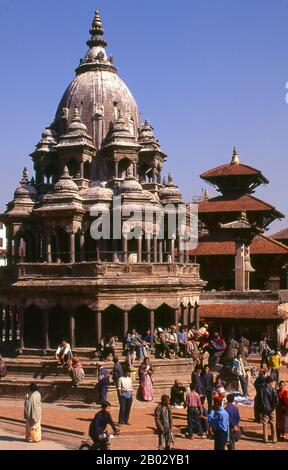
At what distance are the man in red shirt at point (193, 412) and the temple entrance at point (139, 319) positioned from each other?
14361 mm

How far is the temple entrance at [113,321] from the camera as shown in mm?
31703

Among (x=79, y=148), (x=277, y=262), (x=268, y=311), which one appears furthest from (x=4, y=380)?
(x=277, y=262)

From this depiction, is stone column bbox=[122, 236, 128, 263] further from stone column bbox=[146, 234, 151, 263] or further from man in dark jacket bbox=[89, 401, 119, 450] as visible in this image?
man in dark jacket bbox=[89, 401, 119, 450]

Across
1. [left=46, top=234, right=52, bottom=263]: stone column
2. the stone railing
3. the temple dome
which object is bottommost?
the stone railing

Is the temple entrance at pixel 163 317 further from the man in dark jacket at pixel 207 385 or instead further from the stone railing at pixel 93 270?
the man in dark jacket at pixel 207 385

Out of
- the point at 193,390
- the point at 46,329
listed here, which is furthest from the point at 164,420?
the point at 46,329

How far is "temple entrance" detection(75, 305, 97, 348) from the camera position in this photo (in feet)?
103

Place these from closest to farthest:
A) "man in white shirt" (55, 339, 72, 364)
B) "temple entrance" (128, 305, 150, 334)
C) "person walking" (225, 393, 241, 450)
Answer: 1. "person walking" (225, 393, 241, 450)
2. "man in white shirt" (55, 339, 72, 364)
3. "temple entrance" (128, 305, 150, 334)

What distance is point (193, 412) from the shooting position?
58.5 feet

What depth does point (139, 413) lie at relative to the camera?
72.5ft

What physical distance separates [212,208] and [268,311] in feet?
45.8

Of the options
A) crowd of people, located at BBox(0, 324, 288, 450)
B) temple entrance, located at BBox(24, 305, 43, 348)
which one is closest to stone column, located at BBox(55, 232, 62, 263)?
temple entrance, located at BBox(24, 305, 43, 348)

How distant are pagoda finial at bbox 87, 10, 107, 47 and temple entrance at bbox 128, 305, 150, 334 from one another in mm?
17513
